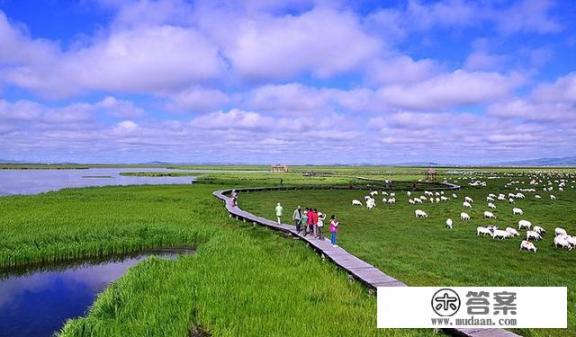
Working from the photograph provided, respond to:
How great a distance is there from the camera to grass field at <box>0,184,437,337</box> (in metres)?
12.0

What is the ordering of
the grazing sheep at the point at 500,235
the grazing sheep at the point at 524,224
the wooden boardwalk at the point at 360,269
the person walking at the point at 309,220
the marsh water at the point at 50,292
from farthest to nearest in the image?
1. the grazing sheep at the point at 524,224
2. the grazing sheep at the point at 500,235
3. the person walking at the point at 309,220
4. the marsh water at the point at 50,292
5. the wooden boardwalk at the point at 360,269

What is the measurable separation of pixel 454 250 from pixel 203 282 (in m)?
14.1

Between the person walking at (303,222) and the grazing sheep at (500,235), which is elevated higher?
the person walking at (303,222)

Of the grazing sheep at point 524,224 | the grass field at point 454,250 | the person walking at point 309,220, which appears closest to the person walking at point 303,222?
the person walking at point 309,220

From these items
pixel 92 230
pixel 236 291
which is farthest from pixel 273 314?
pixel 92 230

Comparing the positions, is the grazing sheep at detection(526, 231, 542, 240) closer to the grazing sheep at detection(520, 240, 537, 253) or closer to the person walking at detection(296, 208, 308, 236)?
the grazing sheep at detection(520, 240, 537, 253)

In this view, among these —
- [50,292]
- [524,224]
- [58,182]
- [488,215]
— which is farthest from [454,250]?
[58,182]

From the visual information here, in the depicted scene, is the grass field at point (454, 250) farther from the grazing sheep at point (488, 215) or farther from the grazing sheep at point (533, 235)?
the grazing sheep at point (488, 215)

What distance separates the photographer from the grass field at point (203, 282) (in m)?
12.0

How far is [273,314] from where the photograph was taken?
41.1ft

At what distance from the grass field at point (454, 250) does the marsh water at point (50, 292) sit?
41.3ft

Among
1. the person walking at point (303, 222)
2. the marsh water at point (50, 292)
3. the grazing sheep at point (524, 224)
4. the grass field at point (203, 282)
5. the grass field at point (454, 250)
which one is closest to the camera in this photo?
the grass field at point (203, 282)

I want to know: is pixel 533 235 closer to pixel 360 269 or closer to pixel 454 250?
pixel 454 250

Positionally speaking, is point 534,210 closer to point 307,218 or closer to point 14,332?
point 307,218
